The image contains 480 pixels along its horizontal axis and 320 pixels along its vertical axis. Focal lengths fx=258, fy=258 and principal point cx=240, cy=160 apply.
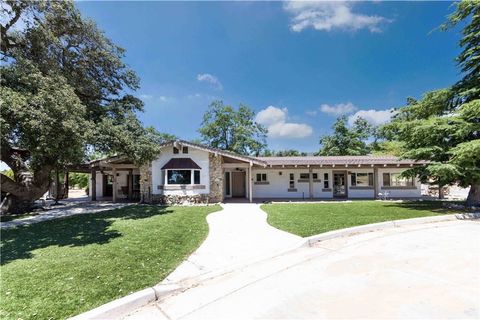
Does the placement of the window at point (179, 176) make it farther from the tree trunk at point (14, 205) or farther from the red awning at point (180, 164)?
the tree trunk at point (14, 205)

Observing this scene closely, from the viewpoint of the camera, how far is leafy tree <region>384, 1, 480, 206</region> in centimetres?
1141

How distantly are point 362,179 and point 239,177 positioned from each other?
933cm

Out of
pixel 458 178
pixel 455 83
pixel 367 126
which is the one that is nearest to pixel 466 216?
pixel 458 178

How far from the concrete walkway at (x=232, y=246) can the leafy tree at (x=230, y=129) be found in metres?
26.0

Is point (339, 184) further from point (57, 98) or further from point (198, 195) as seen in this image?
point (57, 98)

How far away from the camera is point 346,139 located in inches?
1362

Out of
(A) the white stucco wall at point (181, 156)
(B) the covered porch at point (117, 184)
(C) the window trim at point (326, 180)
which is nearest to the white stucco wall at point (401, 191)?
(C) the window trim at point (326, 180)

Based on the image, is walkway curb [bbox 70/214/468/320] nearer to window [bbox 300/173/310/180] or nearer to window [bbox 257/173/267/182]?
window [bbox 257/173/267/182]

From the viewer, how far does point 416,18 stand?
1308cm

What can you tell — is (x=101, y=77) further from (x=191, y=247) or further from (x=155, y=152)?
(x=191, y=247)

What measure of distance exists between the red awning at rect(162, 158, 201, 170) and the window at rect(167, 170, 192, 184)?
0.32 m

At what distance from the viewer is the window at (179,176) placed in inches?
627

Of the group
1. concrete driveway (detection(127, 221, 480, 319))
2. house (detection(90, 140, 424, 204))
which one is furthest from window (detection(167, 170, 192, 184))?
concrete driveway (detection(127, 221, 480, 319))

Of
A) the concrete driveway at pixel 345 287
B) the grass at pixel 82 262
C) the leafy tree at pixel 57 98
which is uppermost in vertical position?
the leafy tree at pixel 57 98
